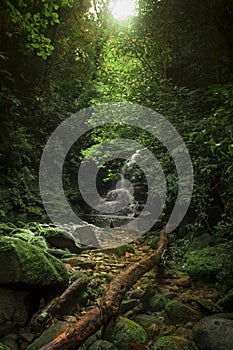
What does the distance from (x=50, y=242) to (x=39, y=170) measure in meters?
5.98

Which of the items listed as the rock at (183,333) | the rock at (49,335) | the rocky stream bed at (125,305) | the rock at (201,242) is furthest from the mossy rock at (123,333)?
the rock at (201,242)

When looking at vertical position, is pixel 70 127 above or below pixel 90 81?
below

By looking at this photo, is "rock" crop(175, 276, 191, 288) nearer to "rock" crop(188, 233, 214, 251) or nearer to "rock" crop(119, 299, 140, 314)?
"rock" crop(119, 299, 140, 314)

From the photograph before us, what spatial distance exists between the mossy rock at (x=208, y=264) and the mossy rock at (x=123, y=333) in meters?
1.47

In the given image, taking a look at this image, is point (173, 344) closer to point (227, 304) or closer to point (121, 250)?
point (227, 304)

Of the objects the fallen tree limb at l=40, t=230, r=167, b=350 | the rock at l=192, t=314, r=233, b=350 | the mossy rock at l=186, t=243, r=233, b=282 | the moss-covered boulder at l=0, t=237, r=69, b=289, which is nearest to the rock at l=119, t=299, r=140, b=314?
the fallen tree limb at l=40, t=230, r=167, b=350

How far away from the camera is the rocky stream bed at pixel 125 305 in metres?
2.51

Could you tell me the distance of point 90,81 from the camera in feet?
44.6

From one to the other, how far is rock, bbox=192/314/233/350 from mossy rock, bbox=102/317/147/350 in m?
0.55

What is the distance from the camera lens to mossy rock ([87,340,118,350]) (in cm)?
245

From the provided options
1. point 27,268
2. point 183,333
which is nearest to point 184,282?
point 183,333

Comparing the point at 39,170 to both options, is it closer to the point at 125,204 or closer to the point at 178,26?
the point at 125,204

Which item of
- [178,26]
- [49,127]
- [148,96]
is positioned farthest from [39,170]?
[178,26]

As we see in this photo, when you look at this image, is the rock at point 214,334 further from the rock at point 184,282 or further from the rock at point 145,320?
the rock at point 184,282
